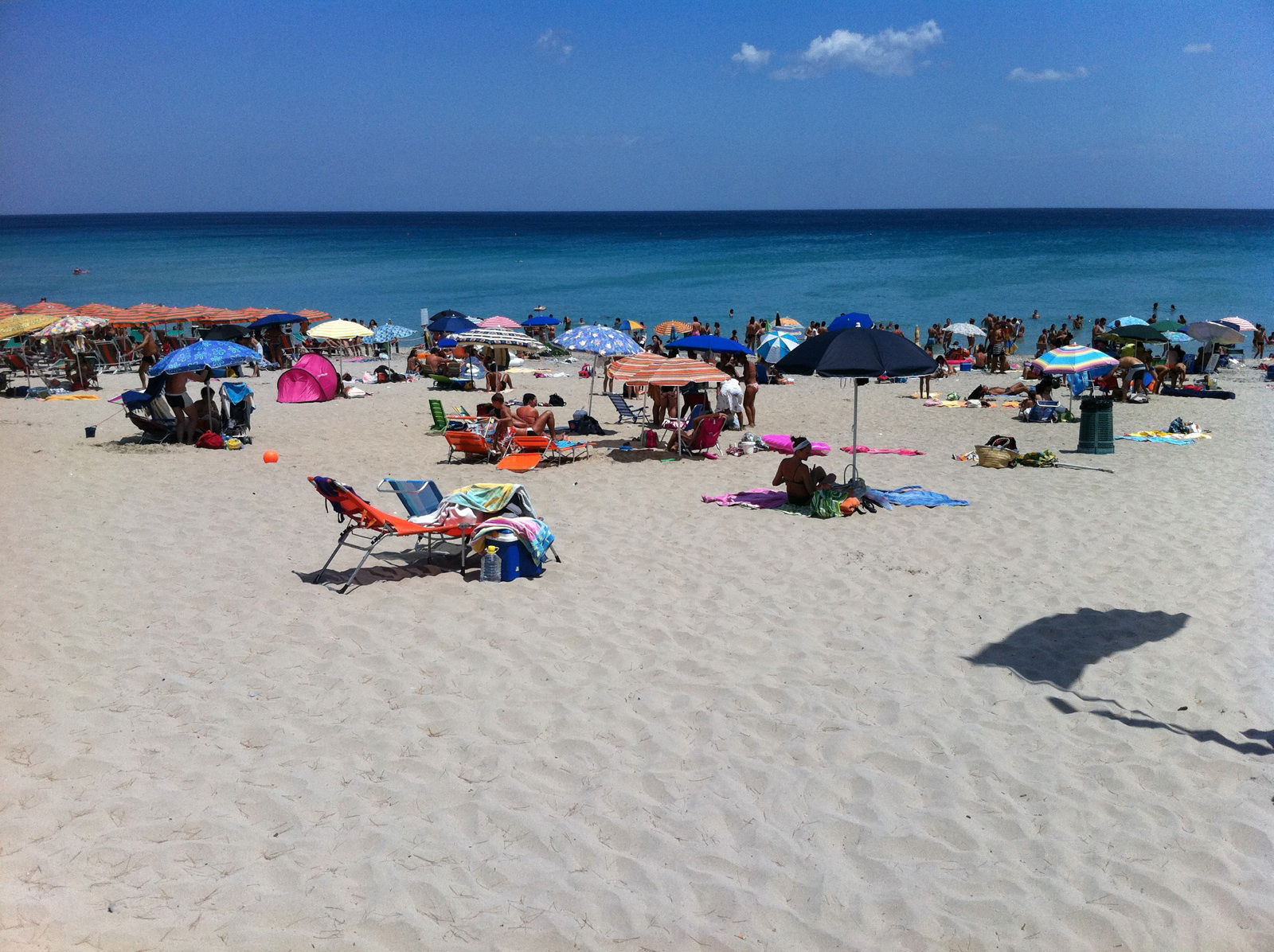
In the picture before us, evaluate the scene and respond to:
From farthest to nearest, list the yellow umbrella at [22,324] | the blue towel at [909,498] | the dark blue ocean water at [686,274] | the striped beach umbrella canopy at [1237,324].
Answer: the dark blue ocean water at [686,274], the striped beach umbrella canopy at [1237,324], the yellow umbrella at [22,324], the blue towel at [909,498]

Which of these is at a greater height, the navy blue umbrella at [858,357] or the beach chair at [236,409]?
the navy blue umbrella at [858,357]

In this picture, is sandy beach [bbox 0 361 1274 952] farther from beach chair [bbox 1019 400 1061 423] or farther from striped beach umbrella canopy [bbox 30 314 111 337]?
striped beach umbrella canopy [bbox 30 314 111 337]

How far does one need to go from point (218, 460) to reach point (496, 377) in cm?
654

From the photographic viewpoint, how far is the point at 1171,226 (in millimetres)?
118125

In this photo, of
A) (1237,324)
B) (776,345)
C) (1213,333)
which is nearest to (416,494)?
(776,345)

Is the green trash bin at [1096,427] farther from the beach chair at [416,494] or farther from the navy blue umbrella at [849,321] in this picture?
the beach chair at [416,494]

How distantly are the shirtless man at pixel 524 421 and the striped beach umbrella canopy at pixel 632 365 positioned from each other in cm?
100

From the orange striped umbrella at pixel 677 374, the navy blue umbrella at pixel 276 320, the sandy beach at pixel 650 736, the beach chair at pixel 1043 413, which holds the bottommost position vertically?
the sandy beach at pixel 650 736

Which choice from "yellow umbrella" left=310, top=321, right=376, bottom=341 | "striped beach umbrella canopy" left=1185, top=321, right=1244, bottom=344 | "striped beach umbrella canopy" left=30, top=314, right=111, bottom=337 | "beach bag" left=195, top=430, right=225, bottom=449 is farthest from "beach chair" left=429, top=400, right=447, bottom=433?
"striped beach umbrella canopy" left=1185, top=321, right=1244, bottom=344

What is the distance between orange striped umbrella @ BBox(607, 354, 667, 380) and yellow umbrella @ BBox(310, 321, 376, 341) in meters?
9.35

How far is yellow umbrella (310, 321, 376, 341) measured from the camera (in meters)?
19.1

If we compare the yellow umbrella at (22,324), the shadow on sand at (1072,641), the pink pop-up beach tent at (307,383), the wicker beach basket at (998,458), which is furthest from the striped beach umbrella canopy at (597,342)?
the yellow umbrella at (22,324)

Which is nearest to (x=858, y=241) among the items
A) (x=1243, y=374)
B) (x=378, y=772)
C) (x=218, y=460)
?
(x=1243, y=374)

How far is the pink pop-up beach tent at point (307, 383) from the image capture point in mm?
16688
